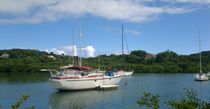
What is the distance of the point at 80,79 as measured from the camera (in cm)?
5678

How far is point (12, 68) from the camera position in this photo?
137m

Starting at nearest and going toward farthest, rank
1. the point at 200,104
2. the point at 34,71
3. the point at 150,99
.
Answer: the point at 150,99, the point at 200,104, the point at 34,71

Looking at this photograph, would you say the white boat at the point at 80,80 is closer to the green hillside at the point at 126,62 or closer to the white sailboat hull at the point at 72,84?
the white sailboat hull at the point at 72,84

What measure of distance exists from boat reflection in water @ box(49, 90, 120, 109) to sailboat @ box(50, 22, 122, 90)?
1278 mm

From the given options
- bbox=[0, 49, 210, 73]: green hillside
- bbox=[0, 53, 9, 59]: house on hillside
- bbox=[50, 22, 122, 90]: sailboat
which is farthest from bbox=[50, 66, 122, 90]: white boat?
bbox=[0, 53, 9, 59]: house on hillside

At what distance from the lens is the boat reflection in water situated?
129 ft

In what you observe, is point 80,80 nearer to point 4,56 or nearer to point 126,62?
point 126,62

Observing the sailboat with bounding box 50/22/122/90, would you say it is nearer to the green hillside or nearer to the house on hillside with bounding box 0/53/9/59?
the green hillside

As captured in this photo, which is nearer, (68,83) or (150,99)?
(150,99)

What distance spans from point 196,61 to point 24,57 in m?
66.7

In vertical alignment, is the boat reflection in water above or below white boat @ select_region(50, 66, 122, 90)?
below

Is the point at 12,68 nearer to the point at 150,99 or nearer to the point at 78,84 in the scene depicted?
the point at 78,84

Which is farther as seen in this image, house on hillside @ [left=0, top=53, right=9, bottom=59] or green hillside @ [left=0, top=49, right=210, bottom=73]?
house on hillside @ [left=0, top=53, right=9, bottom=59]

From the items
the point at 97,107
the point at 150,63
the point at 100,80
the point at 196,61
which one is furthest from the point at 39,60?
the point at 97,107
